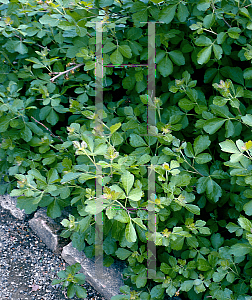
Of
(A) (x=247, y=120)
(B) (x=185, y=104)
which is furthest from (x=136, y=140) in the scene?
(A) (x=247, y=120)

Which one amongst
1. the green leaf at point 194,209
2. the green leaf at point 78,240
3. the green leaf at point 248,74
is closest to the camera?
the green leaf at point 194,209

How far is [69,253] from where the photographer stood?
1888 millimetres

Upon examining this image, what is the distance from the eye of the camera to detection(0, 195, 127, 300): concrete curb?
171cm

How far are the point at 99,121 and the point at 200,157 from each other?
55cm

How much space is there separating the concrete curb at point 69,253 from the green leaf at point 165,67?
1.15 meters

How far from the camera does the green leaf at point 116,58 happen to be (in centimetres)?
155

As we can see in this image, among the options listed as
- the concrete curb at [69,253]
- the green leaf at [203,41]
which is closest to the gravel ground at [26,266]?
the concrete curb at [69,253]

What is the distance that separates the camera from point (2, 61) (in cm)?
209

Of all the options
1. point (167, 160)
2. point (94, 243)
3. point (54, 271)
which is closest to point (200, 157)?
point (167, 160)

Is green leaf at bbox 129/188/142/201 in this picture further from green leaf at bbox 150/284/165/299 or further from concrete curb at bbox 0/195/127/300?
concrete curb at bbox 0/195/127/300

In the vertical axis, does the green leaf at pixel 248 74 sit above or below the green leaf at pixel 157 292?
above

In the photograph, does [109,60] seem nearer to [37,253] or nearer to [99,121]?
[99,121]

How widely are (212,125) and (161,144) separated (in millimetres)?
270

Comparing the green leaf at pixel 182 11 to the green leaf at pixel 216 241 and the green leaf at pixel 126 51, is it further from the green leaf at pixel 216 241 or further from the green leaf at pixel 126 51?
the green leaf at pixel 216 241
